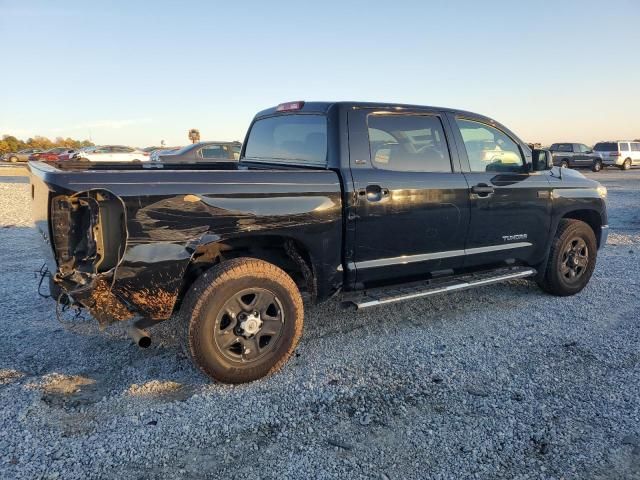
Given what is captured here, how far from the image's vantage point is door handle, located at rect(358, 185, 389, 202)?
3664 millimetres

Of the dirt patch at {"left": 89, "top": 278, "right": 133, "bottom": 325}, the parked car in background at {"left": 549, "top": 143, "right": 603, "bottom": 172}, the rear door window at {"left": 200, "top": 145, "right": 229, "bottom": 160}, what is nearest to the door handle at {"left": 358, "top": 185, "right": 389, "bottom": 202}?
the dirt patch at {"left": 89, "top": 278, "right": 133, "bottom": 325}

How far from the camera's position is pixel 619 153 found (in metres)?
29.7

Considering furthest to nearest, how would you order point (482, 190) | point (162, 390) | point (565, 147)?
point (565, 147), point (482, 190), point (162, 390)

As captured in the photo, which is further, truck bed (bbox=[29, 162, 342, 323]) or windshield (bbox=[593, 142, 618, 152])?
windshield (bbox=[593, 142, 618, 152])

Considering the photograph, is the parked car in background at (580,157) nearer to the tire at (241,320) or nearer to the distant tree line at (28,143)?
the tire at (241,320)

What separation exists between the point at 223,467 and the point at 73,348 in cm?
201

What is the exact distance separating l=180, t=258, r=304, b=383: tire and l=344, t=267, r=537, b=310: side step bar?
613mm

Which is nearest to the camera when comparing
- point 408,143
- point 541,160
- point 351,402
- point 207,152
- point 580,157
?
point 351,402

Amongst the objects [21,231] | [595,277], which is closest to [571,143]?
[595,277]

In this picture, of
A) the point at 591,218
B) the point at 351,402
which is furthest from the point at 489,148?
the point at 351,402

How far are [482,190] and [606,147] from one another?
31090mm

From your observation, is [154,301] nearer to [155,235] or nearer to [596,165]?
[155,235]

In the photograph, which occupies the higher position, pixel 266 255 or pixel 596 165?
pixel 596 165

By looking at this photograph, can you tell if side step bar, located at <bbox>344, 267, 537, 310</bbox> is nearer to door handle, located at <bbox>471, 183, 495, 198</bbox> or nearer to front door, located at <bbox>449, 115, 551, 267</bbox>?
front door, located at <bbox>449, 115, 551, 267</bbox>
